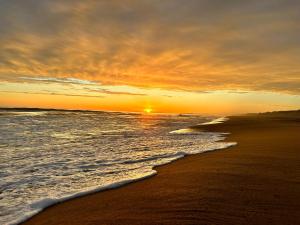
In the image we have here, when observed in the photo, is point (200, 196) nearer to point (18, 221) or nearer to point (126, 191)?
point (126, 191)

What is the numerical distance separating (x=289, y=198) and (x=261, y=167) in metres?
3.18

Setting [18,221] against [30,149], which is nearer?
[18,221]

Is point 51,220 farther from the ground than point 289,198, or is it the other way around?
point 289,198

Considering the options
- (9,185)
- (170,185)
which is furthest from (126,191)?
(9,185)

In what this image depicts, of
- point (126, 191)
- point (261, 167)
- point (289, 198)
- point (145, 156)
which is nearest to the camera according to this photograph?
point (289, 198)

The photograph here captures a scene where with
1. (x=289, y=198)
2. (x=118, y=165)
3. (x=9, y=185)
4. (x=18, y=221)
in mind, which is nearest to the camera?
(x=18, y=221)

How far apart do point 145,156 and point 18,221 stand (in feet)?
25.2

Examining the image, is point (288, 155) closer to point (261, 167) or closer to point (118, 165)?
point (261, 167)

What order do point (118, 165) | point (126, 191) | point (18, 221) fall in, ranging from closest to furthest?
point (18, 221), point (126, 191), point (118, 165)

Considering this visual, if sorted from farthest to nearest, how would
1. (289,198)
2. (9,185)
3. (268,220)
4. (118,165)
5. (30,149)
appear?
1. (30,149)
2. (118,165)
3. (9,185)
4. (289,198)
5. (268,220)

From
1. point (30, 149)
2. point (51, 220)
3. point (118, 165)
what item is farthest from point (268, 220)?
point (30, 149)

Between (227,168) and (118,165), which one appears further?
(118,165)

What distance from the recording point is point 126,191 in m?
7.09

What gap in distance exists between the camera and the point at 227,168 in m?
9.01
